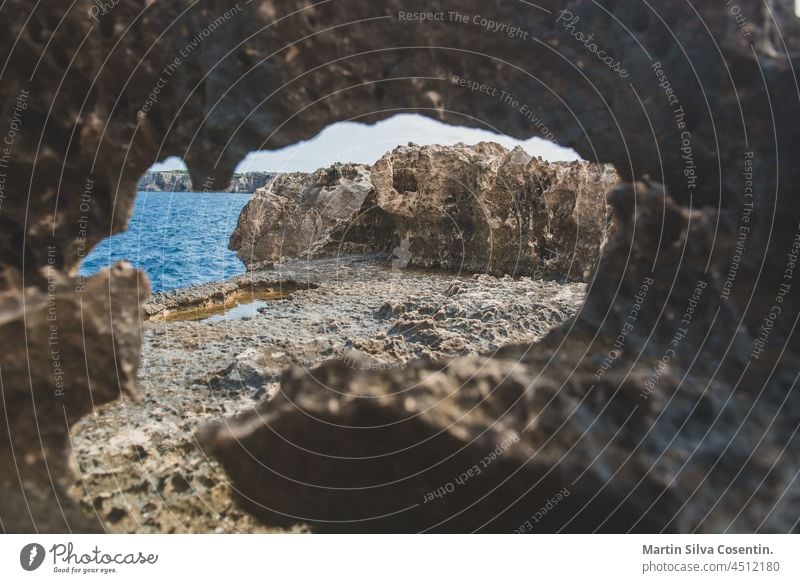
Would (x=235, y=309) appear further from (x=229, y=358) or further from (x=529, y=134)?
(x=529, y=134)

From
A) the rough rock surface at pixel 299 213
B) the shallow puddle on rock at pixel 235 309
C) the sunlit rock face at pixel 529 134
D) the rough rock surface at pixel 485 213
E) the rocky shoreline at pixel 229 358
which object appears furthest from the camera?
the rough rock surface at pixel 299 213

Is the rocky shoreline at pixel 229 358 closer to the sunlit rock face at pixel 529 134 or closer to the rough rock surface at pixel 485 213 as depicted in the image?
the sunlit rock face at pixel 529 134

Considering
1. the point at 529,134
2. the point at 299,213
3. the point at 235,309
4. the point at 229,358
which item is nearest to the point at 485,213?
the point at 299,213

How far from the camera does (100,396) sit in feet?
10.7

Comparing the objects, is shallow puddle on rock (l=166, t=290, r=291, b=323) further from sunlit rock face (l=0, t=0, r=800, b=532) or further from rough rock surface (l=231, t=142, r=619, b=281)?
sunlit rock face (l=0, t=0, r=800, b=532)

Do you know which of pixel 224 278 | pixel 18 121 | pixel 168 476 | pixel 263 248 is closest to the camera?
pixel 18 121

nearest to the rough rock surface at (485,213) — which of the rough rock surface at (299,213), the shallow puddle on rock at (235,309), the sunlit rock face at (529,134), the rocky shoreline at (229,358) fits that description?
the rough rock surface at (299,213)

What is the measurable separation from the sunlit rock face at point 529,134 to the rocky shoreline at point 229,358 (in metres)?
0.77

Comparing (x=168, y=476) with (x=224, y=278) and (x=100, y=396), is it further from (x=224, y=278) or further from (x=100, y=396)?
(x=224, y=278)

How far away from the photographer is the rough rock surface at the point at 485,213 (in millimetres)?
14750

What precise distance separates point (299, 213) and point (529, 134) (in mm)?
16471

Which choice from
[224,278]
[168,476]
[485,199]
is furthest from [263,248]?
[168,476]

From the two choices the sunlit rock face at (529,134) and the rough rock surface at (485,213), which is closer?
the sunlit rock face at (529,134)

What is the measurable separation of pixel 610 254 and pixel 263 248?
660 inches
